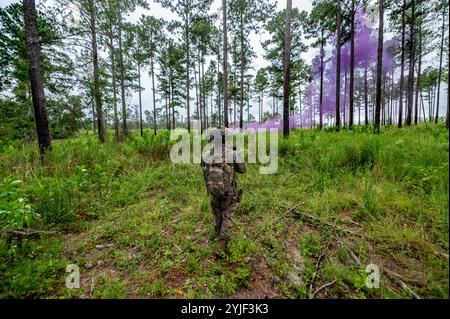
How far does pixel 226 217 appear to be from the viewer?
2.50 metres

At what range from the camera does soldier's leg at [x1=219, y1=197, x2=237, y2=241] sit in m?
2.49

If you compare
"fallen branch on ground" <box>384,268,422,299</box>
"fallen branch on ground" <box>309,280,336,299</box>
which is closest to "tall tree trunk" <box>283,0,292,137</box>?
"fallen branch on ground" <box>384,268,422,299</box>

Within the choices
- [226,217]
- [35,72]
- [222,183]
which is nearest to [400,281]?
[226,217]

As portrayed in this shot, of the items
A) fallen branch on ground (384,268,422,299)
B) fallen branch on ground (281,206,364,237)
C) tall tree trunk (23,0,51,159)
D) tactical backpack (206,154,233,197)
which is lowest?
fallen branch on ground (384,268,422,299)

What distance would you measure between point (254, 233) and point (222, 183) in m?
1.19

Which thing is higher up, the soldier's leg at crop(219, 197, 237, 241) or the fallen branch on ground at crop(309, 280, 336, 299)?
the soldier's leg at crop(219, 197, 237, 241)

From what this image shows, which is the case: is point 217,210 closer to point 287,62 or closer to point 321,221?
point 321,221

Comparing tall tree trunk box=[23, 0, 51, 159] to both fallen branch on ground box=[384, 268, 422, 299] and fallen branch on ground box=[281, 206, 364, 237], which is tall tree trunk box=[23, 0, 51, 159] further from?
fallen branch on ground box=[384, 268, 422, 299]

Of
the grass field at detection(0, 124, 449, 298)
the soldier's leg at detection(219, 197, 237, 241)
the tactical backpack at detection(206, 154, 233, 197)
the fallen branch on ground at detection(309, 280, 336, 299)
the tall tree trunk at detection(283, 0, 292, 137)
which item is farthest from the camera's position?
the tall tree trunk at detection(283, 0, 292, 137)

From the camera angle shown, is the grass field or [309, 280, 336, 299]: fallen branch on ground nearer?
[309, 280, 336, 299]: fallen branch on ground

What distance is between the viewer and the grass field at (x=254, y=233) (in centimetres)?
194

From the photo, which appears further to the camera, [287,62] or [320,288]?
[287,62]
